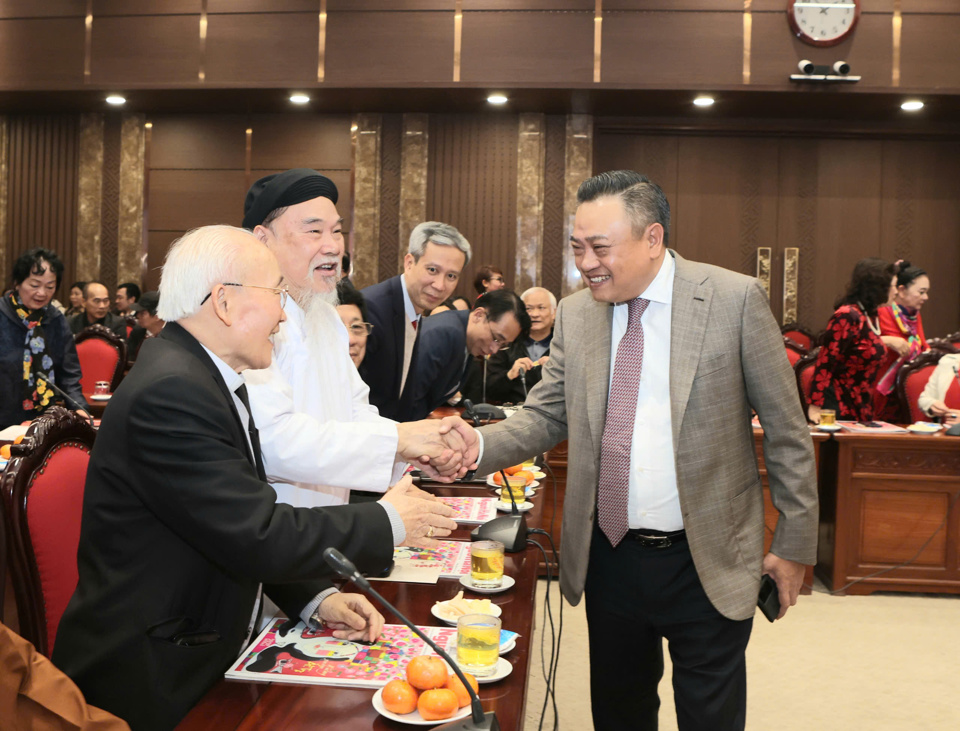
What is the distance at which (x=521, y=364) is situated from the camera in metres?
4.95

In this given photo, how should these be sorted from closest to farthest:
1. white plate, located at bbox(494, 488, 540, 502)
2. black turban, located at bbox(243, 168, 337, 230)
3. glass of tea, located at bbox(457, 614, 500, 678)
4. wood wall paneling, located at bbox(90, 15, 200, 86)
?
1. glass of tea, located at bbox(457, 614, 500, 678)
2. black turban, located at bbox(243, 168, 337, 230)
3. white plate, located at bbox(494, 488, 540, 502)
4. wood wall paneling, located at bbox(90, 15, 200, 86)

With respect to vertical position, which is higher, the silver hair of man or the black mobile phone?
the silver hair of man

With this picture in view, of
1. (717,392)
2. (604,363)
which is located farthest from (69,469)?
(717,392)

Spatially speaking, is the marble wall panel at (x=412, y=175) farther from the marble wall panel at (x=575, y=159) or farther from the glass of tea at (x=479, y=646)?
the glass of tea at (x=479, y=646)

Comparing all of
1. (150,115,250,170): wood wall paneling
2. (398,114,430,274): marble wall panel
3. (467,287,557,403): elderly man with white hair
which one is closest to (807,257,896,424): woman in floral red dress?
(467,287,557,403): elderly man with white hair

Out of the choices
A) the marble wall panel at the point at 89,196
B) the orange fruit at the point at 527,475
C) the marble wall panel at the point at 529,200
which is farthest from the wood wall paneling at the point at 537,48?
the orange fruit at the point at 527,475

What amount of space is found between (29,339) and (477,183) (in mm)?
4857

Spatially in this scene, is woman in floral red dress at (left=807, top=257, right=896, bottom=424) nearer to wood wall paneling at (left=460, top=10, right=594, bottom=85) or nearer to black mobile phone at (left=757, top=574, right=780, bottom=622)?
black mobile phone at (left=757, top=574, right=780, bottom=622)

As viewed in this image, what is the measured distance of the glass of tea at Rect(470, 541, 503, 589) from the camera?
5.52ft

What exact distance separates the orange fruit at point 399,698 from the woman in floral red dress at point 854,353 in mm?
4004

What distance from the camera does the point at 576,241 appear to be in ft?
6.26

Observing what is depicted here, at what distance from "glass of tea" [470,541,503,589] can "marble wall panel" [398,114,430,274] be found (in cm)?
674

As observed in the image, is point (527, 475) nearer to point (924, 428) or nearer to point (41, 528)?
point (41, 528)

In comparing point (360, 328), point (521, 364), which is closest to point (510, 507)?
point (360, 328)
